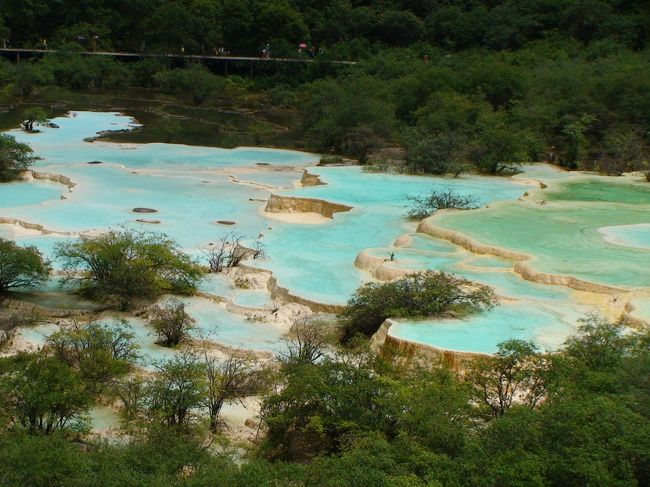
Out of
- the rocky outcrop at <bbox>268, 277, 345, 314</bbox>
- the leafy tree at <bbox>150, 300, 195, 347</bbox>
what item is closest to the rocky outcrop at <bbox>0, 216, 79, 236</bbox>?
the rocky outcrop at <bbox>268, 277, 345, 314</bbox>

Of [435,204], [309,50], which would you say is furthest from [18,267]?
[309,50]

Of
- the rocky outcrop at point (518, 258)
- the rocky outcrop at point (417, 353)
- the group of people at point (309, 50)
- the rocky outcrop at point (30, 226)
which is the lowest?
the rocky outcrop at point (30, 226)

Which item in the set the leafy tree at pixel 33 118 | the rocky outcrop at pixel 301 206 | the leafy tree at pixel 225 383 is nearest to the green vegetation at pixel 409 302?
the leafy tree at pixel 225 383

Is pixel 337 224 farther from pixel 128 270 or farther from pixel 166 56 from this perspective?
pixel 166 56

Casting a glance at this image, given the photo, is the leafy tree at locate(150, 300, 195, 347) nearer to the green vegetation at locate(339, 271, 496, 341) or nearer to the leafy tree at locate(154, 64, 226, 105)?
Result: the green vegetation at locate(339, 271, 496, 341)

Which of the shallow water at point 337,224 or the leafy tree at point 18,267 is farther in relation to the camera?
the leafy tree at point 18,267

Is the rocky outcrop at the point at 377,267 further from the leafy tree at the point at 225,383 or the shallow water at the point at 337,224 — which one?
the leafy tree at the point at 225,383

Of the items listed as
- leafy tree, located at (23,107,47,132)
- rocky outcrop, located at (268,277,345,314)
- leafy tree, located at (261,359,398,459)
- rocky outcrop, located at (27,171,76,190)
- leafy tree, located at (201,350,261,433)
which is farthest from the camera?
leafy tree, located at (23,107,47,132)
